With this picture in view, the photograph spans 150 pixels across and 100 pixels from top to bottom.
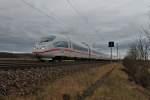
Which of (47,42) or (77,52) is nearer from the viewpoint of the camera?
(47,42)

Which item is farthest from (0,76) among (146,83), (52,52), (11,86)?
(52,52)

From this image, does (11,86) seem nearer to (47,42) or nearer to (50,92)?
(50,92)

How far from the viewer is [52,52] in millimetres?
31094

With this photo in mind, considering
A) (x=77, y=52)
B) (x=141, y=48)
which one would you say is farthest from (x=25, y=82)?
(x=141, y=48)

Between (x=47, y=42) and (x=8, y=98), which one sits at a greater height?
(x=47, y=42)

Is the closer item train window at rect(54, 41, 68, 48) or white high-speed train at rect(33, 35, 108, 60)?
white high-speed train at rect(33, 35, 108, 60)

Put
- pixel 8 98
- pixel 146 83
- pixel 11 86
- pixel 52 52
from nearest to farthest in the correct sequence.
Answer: pixel 8 98
pixel 11 86
pixel 146 83
pixel 52 52

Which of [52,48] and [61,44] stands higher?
[61,44]

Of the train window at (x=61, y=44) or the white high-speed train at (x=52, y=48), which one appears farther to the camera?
the train window at (x=61, y=44)

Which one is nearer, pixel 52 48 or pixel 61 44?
pixel 52 48

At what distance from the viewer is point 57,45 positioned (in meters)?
32.2

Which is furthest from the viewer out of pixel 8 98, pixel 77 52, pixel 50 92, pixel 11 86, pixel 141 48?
pixel 141 48

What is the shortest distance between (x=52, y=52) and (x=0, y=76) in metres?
19.7

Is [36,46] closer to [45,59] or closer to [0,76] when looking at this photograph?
[45,59]
